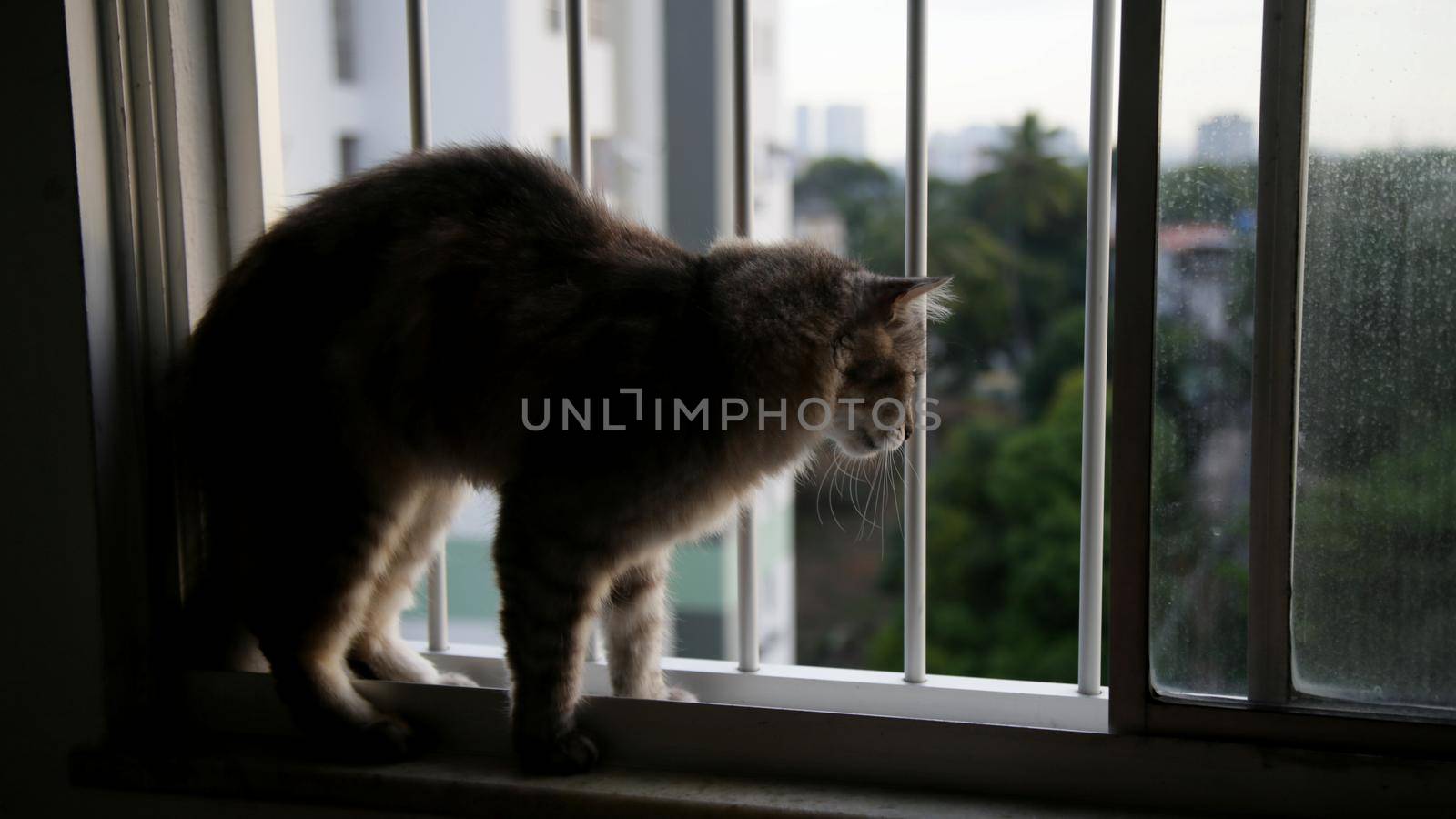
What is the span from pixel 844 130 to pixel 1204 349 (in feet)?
23.6

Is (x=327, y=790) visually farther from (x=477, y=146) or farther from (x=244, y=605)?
(x=477, y=146)

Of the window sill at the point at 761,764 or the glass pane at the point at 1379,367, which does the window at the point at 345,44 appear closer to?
the window sill at the point at 761,764

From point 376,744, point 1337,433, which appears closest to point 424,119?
point 376,744

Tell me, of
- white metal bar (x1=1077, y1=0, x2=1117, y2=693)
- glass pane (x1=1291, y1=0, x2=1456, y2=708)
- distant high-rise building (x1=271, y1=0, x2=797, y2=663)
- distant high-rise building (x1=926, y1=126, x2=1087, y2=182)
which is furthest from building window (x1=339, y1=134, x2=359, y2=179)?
distant high-rise building (x1=926, y1=126, x2=1087, y2=182)

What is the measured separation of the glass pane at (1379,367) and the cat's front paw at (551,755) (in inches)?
32.5

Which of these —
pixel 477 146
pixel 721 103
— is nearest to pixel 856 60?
pixel 721 103

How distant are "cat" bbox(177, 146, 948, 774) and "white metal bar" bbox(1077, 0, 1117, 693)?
22cm

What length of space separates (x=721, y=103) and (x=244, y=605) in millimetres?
4320

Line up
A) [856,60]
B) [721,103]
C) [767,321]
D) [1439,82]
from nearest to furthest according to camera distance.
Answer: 1. [1439,82]
2. [767,321]
3. [721,103]
4. [856,60]

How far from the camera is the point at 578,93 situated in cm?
143

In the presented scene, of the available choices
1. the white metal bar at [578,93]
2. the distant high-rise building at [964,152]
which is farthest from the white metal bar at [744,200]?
the distant high-rise building at [964,152]

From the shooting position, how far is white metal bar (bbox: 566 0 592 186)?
4.61 feet

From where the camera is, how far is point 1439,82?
103 cm

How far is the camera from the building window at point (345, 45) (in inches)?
128
